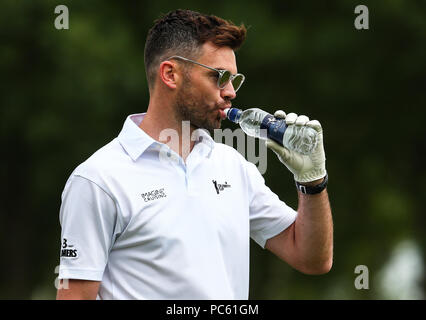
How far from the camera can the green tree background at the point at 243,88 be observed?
16.2 metres

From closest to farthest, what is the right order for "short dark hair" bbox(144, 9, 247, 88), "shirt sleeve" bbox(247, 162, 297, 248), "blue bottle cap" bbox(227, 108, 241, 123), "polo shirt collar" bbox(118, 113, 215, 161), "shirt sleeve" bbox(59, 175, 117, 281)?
"shirt sleeve" bbox(59, 175, 117, 281) < "polo shirt collar" bbox(118, 113, 215, 161) < "blue bottle cap" bbox(227, 108, 241, 123) < "short dark hair" bbox(144, 9, 247, 88) < "shirt sleeve" bbox(247, 162, 297, 248)

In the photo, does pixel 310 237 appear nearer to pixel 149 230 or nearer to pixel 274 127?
pixel 274 127

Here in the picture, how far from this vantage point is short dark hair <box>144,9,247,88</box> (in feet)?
17.6

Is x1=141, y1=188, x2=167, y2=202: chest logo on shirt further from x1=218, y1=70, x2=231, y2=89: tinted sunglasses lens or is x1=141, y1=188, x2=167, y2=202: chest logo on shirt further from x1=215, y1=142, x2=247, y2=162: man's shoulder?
x1=218, y1=70, x2=231, y2=89: tinted sunglasses lens

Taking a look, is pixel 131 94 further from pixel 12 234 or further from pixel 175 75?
pixel 175 75

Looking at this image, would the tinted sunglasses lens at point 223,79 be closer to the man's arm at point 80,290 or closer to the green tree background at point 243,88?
the man's arm at point 80,290

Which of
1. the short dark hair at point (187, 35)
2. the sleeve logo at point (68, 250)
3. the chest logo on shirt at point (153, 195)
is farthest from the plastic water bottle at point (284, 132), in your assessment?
the sleeve logo at point (68, 250)

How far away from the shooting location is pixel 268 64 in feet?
53.8

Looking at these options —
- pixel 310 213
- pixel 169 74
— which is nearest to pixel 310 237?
pixel 310 213

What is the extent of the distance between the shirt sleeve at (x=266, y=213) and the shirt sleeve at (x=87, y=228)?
102 cm

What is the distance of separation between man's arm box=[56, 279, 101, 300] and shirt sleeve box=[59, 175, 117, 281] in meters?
0.03

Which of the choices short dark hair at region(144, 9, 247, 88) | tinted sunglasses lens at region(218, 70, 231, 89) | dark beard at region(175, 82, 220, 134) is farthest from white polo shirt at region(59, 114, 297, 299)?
short dark hair at region(144, 9, 247, 88)
